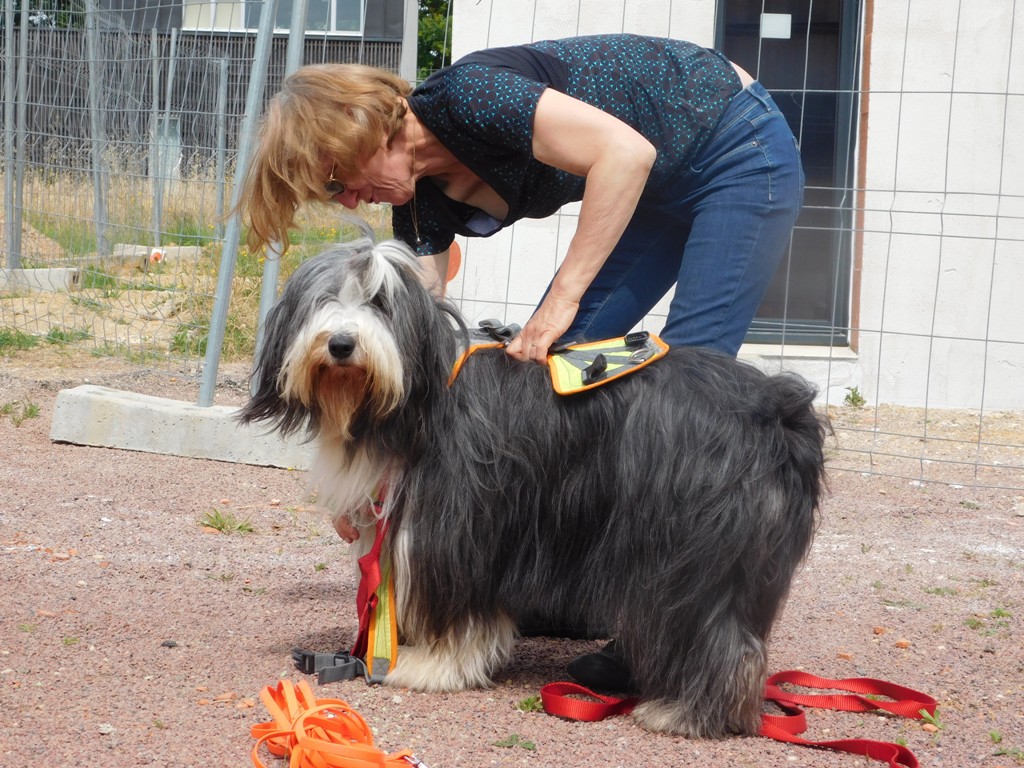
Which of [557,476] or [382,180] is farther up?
[382,180]

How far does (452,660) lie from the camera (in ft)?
10.1

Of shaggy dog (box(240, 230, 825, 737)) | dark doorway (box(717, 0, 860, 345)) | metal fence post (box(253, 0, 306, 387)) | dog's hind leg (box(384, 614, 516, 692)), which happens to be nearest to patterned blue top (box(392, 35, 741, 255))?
shaggy dog (box(240, 230, 825, 737))

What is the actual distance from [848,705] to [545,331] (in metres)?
1.28

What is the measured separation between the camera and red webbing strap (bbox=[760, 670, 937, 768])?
2.75 meters

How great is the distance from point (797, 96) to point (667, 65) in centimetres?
476

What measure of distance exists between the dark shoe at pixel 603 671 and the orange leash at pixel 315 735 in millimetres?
669

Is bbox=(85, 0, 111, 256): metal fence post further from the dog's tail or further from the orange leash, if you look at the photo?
the dog's tail

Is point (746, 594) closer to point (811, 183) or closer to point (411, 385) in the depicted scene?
point (411, 385)

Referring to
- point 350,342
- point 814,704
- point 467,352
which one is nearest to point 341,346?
point 350,342

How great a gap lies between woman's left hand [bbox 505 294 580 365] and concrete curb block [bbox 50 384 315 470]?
2.72m

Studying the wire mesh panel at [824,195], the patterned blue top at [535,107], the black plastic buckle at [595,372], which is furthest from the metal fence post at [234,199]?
the black plastic buckle at [595,372]

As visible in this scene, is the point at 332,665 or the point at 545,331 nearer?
the point at 545,331

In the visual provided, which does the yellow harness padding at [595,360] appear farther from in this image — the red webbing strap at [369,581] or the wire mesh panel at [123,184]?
the wire mesh panel at [123,184]

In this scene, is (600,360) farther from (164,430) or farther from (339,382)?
(164,430)
